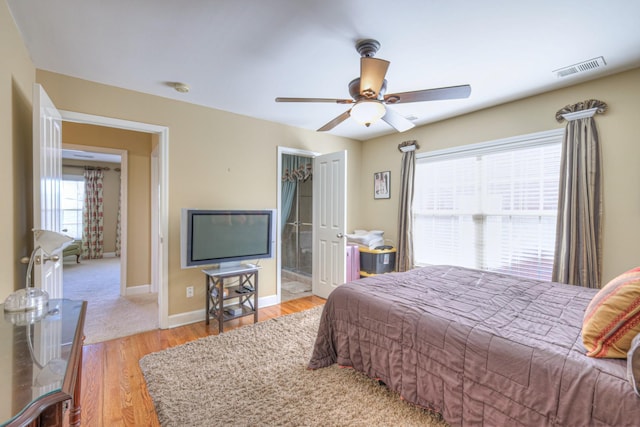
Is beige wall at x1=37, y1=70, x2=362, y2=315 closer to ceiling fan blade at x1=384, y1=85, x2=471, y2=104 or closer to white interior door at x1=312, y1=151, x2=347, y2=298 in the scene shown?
white interior door at x1=312, y1=151, x2=347, y2=298

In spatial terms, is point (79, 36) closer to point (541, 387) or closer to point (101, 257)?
point (541, 387)

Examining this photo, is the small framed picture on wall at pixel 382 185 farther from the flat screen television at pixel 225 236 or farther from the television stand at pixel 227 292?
the television stand at pixel 227 292

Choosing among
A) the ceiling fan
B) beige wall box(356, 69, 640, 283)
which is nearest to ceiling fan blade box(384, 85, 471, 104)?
the ceiling fan

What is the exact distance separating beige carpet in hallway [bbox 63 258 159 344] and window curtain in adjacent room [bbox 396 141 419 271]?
3.14 metres

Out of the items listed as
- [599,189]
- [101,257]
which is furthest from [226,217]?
[101,257]

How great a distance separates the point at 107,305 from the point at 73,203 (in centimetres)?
513

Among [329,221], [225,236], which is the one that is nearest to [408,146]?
[329,221]

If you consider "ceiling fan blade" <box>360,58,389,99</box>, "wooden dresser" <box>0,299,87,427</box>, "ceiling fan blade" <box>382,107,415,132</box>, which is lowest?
"wooden dresser" <box>0,299,87,427</box>

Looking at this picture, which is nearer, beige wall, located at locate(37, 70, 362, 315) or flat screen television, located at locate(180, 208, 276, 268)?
beige wall, located at locate(37, 70, 362, 315)

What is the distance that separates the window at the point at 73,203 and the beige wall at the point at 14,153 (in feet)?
20.7

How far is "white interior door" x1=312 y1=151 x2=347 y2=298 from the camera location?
386 centimetres

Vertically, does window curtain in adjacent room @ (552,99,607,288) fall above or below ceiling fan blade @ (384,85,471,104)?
below

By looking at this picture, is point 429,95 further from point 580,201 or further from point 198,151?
point 198,151

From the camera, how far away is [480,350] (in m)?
1.41
